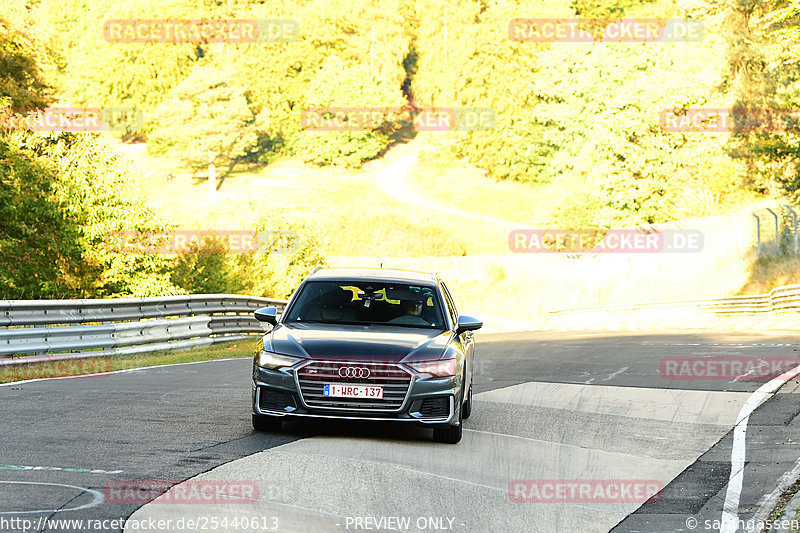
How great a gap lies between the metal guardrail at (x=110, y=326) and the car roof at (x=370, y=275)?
241 inches

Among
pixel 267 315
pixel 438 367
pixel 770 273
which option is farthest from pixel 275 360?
pixel 770 273

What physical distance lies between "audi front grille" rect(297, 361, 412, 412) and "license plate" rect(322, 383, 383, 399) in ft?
0.09

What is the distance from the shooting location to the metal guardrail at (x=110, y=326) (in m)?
16.0

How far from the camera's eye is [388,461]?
350 inches

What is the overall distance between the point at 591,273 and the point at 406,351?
4555 cm

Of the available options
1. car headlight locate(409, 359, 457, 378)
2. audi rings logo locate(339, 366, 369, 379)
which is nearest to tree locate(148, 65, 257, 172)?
car headlight locate(409, 359, 457, 378)

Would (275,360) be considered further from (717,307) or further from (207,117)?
(207,117)

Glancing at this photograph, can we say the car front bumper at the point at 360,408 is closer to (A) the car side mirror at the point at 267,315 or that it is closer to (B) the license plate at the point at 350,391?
(B) the license plate at the point at 350,391

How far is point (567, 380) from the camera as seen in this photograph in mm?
16984

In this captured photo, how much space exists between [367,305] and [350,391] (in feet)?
5.44

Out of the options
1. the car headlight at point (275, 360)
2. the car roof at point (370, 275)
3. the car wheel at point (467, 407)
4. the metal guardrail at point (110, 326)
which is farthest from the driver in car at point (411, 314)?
the metal guardrail at point (110, 326)

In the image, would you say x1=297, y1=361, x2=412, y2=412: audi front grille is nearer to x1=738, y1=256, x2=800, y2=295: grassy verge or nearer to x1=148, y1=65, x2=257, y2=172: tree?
x1=738, y1=256, x2=800, y2=295: grassy verge

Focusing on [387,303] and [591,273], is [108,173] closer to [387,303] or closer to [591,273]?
[387,303]

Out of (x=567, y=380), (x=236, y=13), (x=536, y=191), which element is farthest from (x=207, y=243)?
(x=236, y=13)
